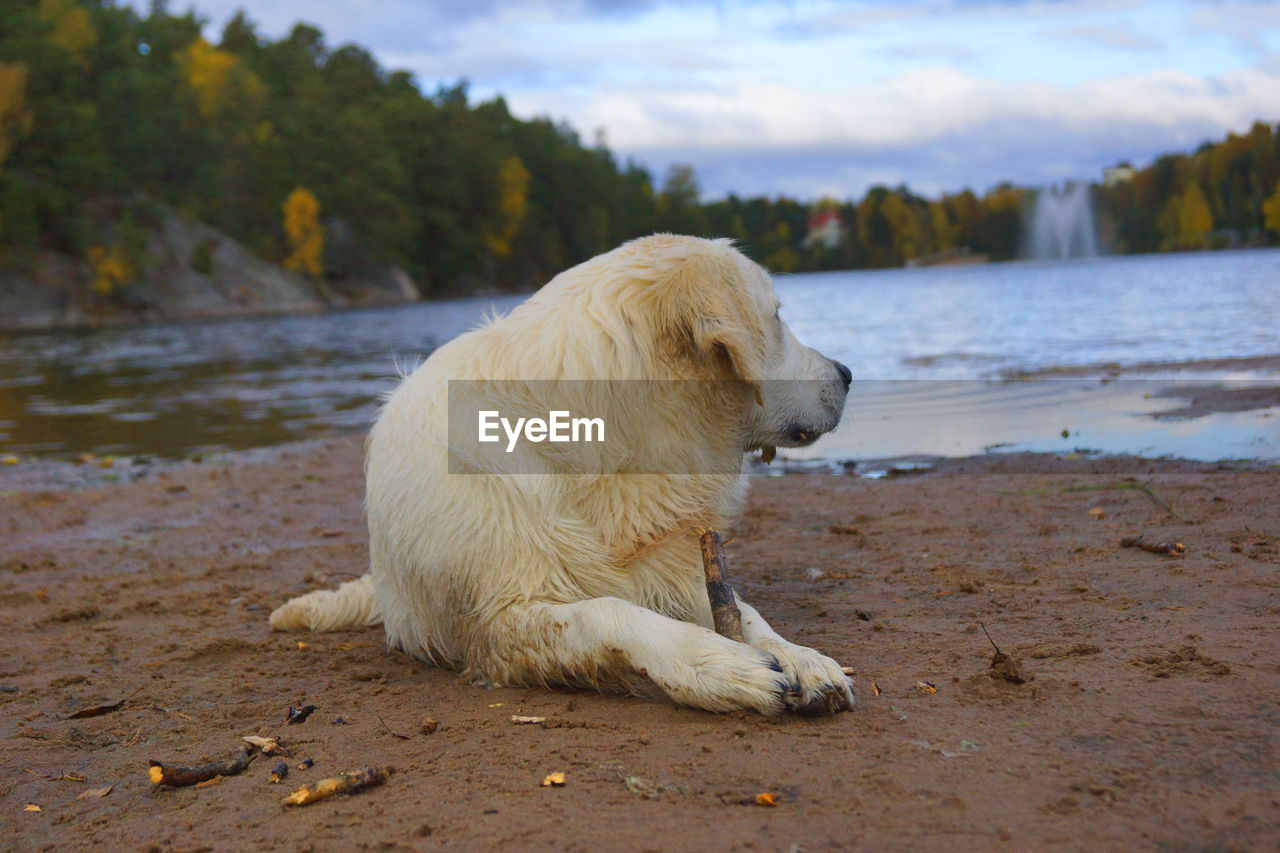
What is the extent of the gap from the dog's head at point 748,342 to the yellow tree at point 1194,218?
85682mm

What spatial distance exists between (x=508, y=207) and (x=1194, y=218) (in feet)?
197

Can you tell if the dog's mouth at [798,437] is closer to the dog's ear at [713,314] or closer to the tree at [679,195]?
the dog's ear at [713,314]

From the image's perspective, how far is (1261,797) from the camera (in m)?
2.28

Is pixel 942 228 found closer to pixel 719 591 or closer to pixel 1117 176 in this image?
pixel 1117 176

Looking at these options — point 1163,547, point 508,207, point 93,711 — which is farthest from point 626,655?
point 508,207

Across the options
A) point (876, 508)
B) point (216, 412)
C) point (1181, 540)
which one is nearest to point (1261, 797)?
point (1181, 540)

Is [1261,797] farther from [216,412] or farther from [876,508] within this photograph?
[216,412]

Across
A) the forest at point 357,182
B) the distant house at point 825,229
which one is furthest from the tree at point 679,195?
the distant house at point 825,229

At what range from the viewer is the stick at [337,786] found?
2686 mm

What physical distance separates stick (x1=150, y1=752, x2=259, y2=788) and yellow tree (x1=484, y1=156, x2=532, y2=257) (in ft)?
315

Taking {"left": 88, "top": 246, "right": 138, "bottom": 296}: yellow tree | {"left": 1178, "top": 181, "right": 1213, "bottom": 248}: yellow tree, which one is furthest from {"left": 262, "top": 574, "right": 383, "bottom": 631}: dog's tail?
{"left": 1178, "top": 181, "right": 1213, "bottom": 248}: yellow tree

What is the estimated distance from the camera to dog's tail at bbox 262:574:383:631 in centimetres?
474

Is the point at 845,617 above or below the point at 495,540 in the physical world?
below

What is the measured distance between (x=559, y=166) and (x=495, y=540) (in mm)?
109217
